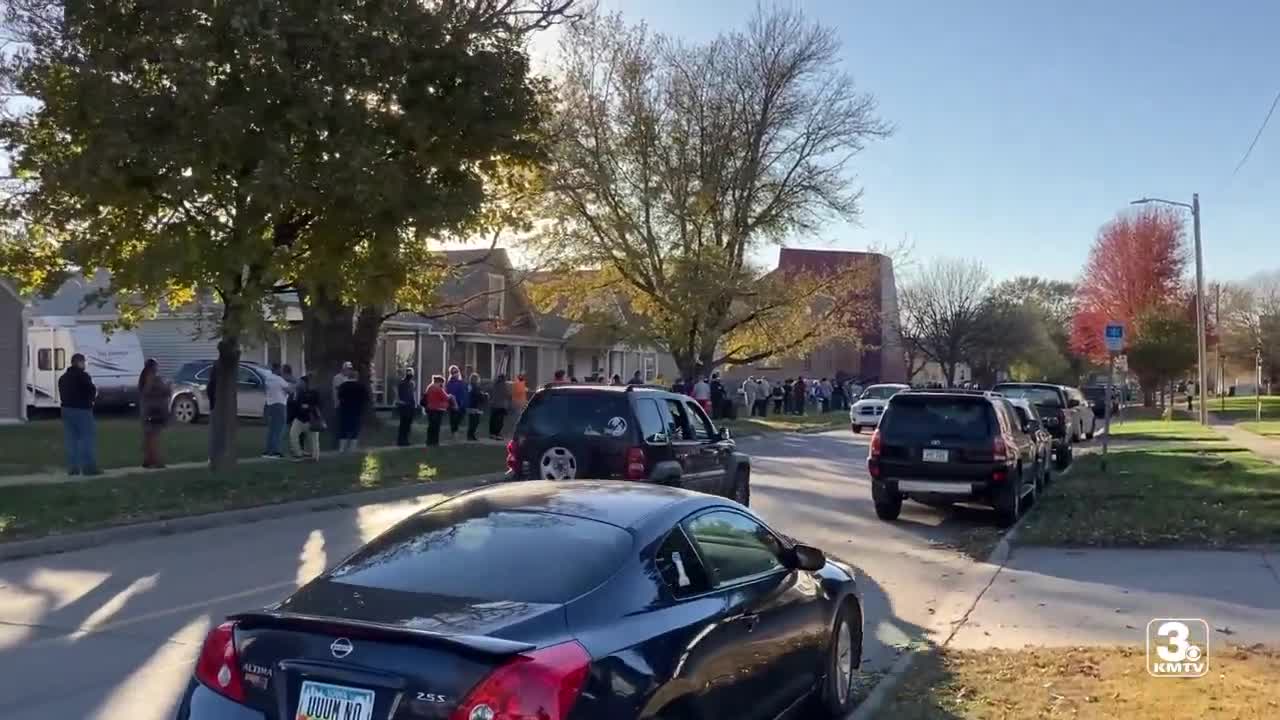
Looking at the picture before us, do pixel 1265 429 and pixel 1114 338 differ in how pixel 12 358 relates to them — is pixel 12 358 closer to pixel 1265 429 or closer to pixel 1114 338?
pixel 1114 338

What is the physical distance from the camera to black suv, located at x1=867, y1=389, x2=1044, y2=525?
15195 mm

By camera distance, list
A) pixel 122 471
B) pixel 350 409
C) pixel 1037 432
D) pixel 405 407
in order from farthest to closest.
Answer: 1. pixel 405 407
2. pixel 350 409
3. pixel 122 471
4. pixel 1037 432

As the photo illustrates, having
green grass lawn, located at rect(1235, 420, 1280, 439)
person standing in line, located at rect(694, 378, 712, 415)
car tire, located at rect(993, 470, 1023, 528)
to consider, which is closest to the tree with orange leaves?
green grass lawn, located at rect(1235, 420, 1280, 439)

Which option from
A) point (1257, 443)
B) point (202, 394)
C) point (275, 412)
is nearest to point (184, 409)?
point (202, 394)

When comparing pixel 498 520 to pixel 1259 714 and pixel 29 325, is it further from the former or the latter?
pixel 29 325

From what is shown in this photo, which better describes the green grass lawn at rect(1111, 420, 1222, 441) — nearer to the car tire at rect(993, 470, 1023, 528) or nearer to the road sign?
the road sign

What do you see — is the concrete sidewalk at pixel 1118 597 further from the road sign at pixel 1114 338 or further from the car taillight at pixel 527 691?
the road sign at pixel 1114 338

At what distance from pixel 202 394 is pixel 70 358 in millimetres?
4691

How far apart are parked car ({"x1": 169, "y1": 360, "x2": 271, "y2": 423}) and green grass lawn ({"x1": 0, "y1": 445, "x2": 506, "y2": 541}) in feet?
31.9

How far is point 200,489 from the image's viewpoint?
Result: 16.7m

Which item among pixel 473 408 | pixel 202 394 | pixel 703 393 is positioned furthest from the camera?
pixel 703 393

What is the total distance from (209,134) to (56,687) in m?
10.6

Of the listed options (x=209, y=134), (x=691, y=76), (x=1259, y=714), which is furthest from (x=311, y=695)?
(x=691, y=76)

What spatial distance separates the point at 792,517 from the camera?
52.9 feet
